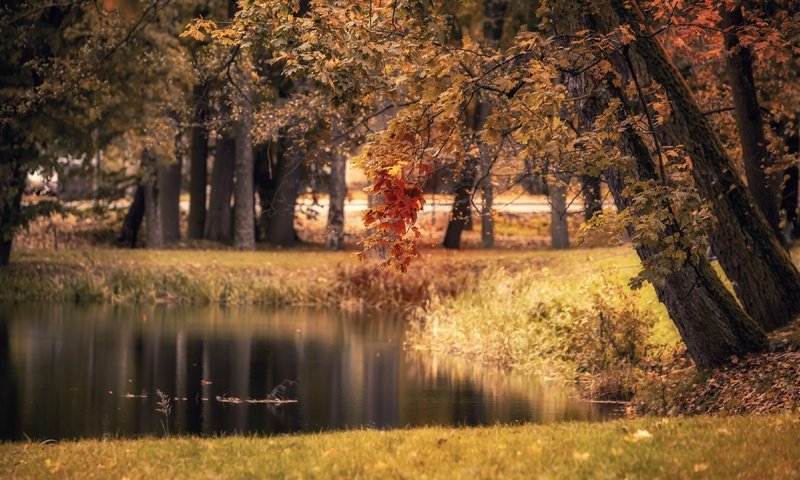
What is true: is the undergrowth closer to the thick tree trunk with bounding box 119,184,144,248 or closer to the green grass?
the green grass

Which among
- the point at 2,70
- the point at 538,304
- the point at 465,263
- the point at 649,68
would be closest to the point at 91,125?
the point at 2,70

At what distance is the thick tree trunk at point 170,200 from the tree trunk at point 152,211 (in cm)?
25

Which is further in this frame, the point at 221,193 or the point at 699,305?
the point at 221,193

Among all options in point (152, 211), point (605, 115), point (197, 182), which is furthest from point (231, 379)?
point (197, 182)

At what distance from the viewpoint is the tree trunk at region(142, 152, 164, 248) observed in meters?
35.2

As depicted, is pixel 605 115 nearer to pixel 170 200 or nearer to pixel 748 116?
pixel 748 116

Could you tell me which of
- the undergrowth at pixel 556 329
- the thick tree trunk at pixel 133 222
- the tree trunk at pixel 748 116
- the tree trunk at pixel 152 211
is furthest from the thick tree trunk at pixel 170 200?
the tree trunk at pixel 748 116

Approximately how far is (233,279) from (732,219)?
1831cm

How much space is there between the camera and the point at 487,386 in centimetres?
1852

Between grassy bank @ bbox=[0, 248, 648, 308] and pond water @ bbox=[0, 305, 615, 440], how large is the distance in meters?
1.42

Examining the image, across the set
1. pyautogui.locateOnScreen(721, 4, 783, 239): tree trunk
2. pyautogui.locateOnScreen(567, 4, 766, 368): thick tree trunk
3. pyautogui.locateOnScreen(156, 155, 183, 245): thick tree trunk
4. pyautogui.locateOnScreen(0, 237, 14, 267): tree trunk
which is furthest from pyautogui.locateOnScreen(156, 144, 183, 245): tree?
pyautogui.locateOnScreen(567, 4, 766, 368): thick tree trunk

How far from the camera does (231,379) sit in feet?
63.5

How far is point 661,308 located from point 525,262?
470 inches

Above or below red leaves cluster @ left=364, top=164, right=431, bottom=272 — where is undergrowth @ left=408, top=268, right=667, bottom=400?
below
